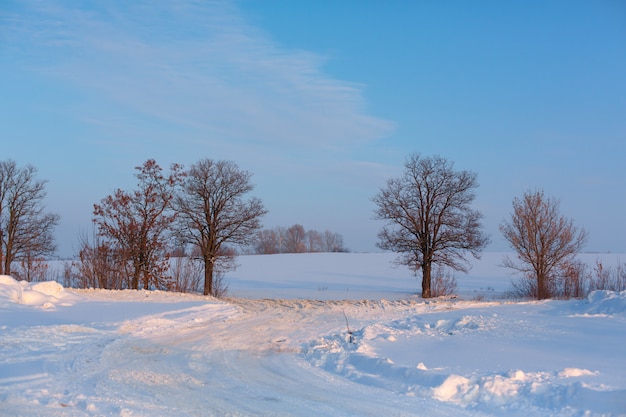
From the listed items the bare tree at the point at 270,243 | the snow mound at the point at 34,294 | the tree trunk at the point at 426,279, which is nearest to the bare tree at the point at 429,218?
the tree trunk at the point at 426,279

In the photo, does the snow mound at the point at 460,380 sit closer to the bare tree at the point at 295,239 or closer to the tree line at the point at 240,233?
the tree line at the point at 240,233

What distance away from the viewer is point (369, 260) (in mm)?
74562

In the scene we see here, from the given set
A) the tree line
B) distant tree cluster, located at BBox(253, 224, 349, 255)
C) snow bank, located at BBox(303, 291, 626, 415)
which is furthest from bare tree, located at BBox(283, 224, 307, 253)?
snow bank, located at BBox(303, 291, 626, 415)

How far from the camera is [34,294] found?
17.2m

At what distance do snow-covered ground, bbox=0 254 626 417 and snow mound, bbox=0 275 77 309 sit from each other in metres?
0.07

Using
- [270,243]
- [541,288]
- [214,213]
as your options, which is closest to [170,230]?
[214,213]

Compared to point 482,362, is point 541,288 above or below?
above

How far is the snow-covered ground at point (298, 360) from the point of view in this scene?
7.21m

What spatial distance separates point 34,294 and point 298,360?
1042 cm

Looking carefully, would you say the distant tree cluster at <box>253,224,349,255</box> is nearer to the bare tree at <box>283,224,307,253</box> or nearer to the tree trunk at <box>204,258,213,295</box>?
the bare tree at <box>283,224,307,253</box>

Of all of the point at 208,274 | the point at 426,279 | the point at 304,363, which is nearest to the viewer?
the point at 304,363

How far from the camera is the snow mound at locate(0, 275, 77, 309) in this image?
1670 centimetres

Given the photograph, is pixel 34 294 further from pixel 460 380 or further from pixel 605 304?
pixel 605 304

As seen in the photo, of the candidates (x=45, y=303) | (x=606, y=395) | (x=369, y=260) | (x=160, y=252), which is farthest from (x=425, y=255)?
(x=369, y=260)
